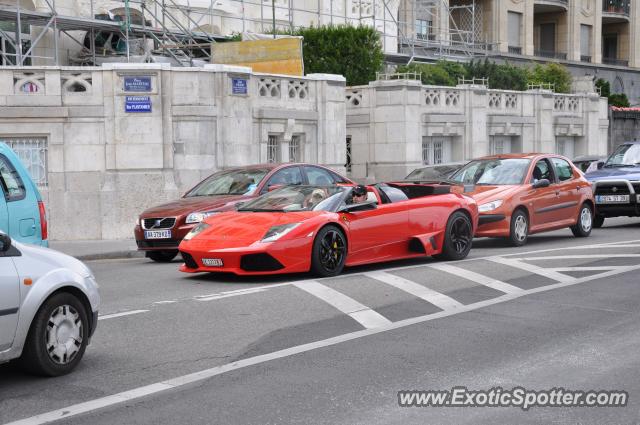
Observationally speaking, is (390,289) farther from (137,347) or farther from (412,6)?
(412,6)

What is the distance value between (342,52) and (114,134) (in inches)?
657

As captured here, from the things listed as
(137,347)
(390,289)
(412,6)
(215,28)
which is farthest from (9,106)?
(412,6)

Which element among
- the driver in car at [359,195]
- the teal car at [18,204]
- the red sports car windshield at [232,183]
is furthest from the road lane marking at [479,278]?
the teal car at [18,204]

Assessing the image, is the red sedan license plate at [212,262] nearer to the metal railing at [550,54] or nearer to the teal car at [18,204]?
the teal car at [18,204]

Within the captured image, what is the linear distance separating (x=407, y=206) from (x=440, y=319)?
4.18 meters

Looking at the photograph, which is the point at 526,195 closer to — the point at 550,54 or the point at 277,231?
the point at 277,231

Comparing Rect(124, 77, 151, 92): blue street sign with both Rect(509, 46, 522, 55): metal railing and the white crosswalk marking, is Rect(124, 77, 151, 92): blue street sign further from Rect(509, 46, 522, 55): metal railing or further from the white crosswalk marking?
Rect(509, 46, 522, 55): metal railing

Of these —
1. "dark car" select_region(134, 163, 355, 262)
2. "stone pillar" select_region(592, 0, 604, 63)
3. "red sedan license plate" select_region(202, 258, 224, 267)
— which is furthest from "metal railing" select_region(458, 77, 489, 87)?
"stone pillar" select_region(592, 0, 604, 63)

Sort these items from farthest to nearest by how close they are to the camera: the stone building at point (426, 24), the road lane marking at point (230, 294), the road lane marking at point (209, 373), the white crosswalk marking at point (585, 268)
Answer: the stone building at point (426, 24)
the white crosswalk marking at point (585, 268)
the road lane marking at point (230, 294)
the road lane marking at point (209, 373)

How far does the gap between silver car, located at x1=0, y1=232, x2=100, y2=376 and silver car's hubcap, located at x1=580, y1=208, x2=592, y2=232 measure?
1274cm

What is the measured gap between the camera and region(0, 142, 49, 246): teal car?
33.3ft

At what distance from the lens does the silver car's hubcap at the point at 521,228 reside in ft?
55.3

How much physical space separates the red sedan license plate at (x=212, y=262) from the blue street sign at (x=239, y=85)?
388 inches

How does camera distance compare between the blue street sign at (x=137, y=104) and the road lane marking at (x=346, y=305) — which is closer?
the road lane marking at (x=346, y=305)
